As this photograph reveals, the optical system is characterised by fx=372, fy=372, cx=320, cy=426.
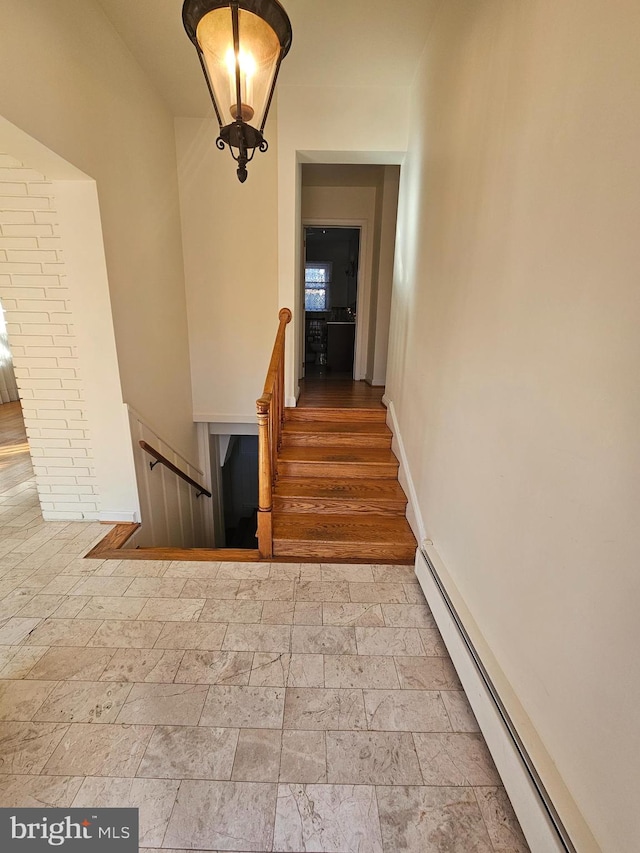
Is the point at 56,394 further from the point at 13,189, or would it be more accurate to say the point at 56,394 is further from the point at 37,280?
the point at 13,189

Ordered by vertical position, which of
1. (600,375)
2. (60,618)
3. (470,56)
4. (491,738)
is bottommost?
(60,618)

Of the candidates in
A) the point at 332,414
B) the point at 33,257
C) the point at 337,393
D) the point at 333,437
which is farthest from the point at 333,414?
the point at 33,257

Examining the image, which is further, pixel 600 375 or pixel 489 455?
pixel 489 455

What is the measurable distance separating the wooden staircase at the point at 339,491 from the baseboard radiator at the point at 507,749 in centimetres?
86

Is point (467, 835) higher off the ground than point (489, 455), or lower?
lower

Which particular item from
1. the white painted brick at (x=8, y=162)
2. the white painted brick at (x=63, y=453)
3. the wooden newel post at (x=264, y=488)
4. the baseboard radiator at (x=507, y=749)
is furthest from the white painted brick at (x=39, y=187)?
the baseboard radiator at (x=507, y=749)

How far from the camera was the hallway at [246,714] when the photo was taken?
113cm

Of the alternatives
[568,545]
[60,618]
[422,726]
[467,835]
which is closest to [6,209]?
[60,618]

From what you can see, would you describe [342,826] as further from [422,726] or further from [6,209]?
[6,209]

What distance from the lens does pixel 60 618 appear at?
1861 mm

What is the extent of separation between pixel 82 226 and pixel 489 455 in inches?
103

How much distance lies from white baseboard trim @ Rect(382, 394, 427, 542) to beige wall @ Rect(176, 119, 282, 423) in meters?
1.62

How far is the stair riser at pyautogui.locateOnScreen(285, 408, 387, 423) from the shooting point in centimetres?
353

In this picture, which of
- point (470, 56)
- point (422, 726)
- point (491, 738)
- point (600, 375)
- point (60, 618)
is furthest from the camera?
point (60, 618)
